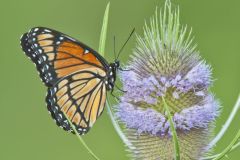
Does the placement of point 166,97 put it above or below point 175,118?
above

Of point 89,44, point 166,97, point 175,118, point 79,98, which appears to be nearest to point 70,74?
point 79,98

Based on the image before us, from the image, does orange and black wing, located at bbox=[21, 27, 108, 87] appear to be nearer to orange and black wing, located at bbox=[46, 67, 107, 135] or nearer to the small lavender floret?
orange and black wing, located at bbox=[46, 67, 107, 135]

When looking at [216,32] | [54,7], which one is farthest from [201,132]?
[54,7]

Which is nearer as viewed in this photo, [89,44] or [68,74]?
[68,74]

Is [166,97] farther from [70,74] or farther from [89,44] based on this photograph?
[89,44]

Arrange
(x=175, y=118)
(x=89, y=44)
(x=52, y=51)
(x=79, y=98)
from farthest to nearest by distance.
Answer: (x=89, y=44) < (x=79, y=98) < (x=52, y=51) < (x=175, y=118)

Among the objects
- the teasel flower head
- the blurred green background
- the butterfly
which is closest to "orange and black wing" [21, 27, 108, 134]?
the butterfly

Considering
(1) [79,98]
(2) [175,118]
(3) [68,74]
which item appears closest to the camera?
(2) [175,118]

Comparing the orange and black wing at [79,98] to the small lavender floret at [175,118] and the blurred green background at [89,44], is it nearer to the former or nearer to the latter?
the small lavender floret at [175,118]
